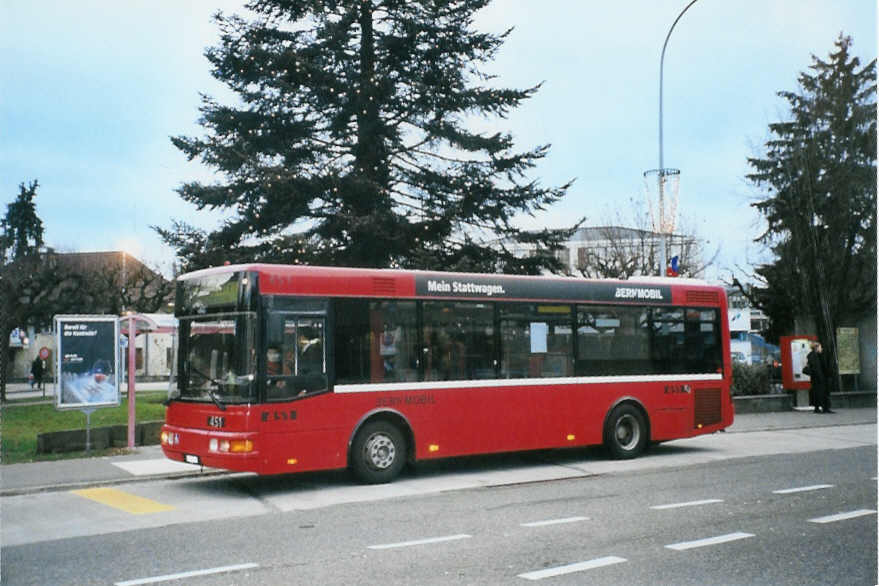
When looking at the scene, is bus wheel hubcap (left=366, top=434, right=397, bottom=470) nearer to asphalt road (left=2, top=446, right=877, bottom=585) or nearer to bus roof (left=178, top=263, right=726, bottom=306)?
asphalt road (left=2, top=446, right=877, bottom=585)

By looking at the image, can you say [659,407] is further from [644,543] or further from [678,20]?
[678,20]

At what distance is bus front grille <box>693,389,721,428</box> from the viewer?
52.4 feet

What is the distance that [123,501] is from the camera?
36.2 ft

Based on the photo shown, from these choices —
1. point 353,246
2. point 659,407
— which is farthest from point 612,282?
point 353,246

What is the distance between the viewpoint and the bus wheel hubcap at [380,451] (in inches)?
480

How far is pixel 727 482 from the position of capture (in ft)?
39.5

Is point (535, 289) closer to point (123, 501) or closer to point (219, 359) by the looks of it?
point (219, 359)

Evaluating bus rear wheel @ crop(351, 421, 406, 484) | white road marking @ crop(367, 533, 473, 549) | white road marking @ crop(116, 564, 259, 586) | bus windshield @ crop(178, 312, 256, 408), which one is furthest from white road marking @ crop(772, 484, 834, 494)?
white road marking @ crop(116, 564, 259, 586)

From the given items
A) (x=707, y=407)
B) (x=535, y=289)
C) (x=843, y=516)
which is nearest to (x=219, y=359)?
(x=535, y=289)

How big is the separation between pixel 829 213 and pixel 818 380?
26.7 feet

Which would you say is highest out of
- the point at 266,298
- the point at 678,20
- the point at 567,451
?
the point at 678,20

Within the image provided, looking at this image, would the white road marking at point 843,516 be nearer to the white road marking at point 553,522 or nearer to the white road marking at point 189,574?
the white road marking at point 553,522

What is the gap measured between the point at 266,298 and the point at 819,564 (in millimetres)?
6965

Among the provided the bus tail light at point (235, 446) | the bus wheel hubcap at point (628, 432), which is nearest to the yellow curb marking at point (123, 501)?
the bus tail light at point (235, 446)
